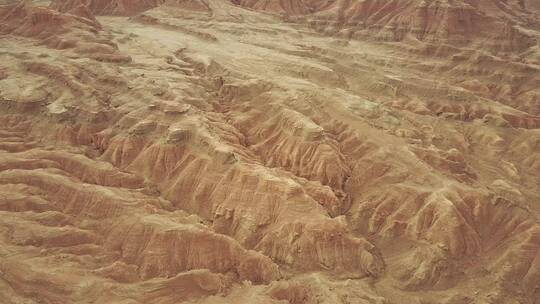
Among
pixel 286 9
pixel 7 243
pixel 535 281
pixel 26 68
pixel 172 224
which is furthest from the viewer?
pixel 286 9

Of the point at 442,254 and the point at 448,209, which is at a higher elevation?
the point at 448,209

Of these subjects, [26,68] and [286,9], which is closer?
[26,68]

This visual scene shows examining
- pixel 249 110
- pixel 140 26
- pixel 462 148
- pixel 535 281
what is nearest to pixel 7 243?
pixel 249 110

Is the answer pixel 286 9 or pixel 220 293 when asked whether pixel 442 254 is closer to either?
pixel 220 293

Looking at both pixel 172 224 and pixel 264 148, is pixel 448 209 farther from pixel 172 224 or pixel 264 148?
pixel 172 224

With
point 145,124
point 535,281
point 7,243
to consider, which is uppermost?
point 145,124

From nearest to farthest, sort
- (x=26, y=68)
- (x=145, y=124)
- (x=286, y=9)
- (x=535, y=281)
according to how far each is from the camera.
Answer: (x=535, y=281) < (x=145, y=124) < (x=26, y=68) < (x=286, y=9)

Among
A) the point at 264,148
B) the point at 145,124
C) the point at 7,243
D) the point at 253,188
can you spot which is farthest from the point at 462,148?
the point at 7,243
